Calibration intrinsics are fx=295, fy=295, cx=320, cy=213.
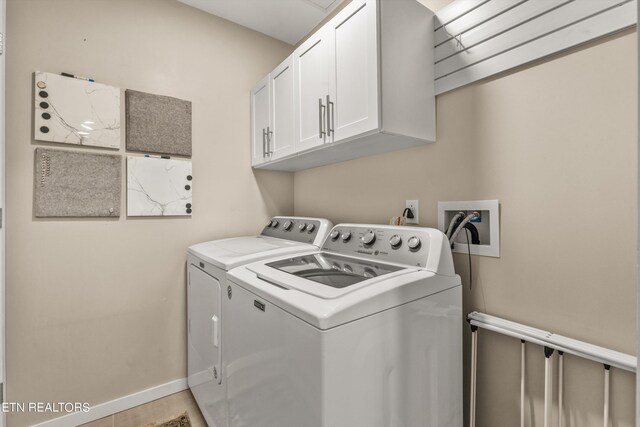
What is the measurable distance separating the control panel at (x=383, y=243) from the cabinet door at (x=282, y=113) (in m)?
0.65

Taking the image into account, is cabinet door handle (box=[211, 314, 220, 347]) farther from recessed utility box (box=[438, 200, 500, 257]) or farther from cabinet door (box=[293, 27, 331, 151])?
recessed utility box (box=[438, 200, 500, 257])

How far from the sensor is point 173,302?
6.82 ft

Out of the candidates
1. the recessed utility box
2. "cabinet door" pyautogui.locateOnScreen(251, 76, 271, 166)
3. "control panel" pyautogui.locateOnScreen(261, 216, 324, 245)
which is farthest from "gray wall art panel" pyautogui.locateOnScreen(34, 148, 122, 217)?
the recessed utility box

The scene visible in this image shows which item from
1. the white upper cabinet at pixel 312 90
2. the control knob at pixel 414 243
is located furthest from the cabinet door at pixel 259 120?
the control knob at pixel 414 243

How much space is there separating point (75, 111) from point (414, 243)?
6.61ft

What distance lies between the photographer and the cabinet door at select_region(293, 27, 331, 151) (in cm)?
161

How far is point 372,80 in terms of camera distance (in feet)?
4.28

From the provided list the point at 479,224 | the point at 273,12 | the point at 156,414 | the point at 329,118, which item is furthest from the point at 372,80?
the point at 156,414

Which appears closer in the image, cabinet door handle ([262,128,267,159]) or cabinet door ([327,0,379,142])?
cabinet door ([327,0,379,142])

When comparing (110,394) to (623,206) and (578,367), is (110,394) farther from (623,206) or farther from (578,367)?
(623,206)

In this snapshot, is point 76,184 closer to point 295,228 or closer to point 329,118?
point 295,228

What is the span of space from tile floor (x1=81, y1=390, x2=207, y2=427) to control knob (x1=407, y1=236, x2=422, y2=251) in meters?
1.61

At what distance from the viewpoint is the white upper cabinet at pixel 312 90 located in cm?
161

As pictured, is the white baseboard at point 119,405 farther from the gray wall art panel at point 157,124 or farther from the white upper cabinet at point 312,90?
the white upper cabinet at point 312,90
